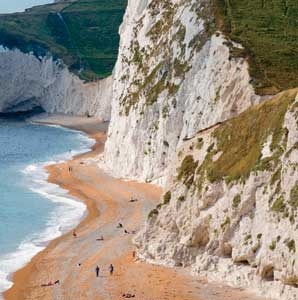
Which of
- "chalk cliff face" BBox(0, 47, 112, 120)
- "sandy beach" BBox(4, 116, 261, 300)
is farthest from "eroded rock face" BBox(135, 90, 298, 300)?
"chalk cliff face" BBox(0, 47, 112, 120)

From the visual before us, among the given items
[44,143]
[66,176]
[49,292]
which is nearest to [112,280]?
[49,292]

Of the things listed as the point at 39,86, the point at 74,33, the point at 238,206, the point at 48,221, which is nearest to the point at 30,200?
the point at 48,221

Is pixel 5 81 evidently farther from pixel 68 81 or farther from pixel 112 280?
pixel 112 280

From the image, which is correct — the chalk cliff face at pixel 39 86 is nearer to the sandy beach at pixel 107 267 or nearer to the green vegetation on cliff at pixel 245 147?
the sandy beach at pixel 107 267

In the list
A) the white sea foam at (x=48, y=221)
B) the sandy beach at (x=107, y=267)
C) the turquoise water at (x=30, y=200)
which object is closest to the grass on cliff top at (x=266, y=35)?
the sandy beach at (x=107, y=267)

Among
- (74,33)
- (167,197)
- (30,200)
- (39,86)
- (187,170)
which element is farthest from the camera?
(74,33)

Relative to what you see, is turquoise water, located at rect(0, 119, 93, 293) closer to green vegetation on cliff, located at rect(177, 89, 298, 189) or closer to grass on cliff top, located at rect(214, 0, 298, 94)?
green vegetation on cliff, located at rect(177, 89, 298, 189)

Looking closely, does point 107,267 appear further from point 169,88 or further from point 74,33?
point 74,33
